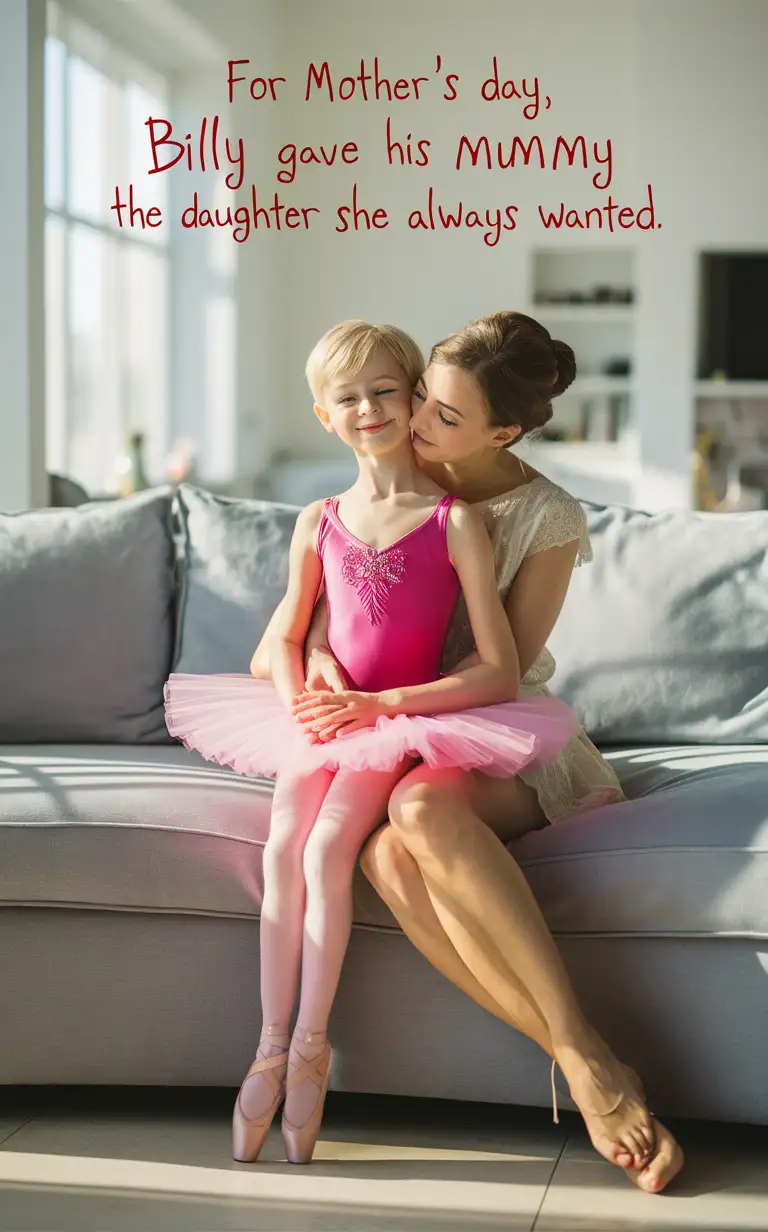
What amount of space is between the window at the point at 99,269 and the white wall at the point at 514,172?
66cm

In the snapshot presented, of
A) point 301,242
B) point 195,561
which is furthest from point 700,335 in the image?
point 195,561

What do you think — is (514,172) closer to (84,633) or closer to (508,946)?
(84,633)

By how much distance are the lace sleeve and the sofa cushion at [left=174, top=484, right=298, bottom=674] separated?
65cm

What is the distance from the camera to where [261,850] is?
1.89 metres

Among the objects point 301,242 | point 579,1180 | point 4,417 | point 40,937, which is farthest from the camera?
point 301,242

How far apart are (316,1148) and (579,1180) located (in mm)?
348

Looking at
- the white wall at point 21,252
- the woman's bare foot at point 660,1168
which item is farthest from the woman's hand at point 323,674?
the white wall at point 21,252

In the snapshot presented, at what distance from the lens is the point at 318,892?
176 centimetres

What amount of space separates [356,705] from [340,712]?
2cm

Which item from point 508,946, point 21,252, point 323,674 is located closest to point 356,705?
point 323,674

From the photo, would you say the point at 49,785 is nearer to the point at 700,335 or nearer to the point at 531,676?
the point at 531,676

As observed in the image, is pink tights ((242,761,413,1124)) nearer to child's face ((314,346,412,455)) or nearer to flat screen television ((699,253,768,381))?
child's face ((314,346,412,455))

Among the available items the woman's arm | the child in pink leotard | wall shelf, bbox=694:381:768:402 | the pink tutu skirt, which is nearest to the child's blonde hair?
the child in pink leotard

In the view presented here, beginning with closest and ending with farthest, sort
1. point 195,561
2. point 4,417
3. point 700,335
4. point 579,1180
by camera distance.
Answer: point 579,1180 → point 195,561 → point 4,417 → point 700,335
